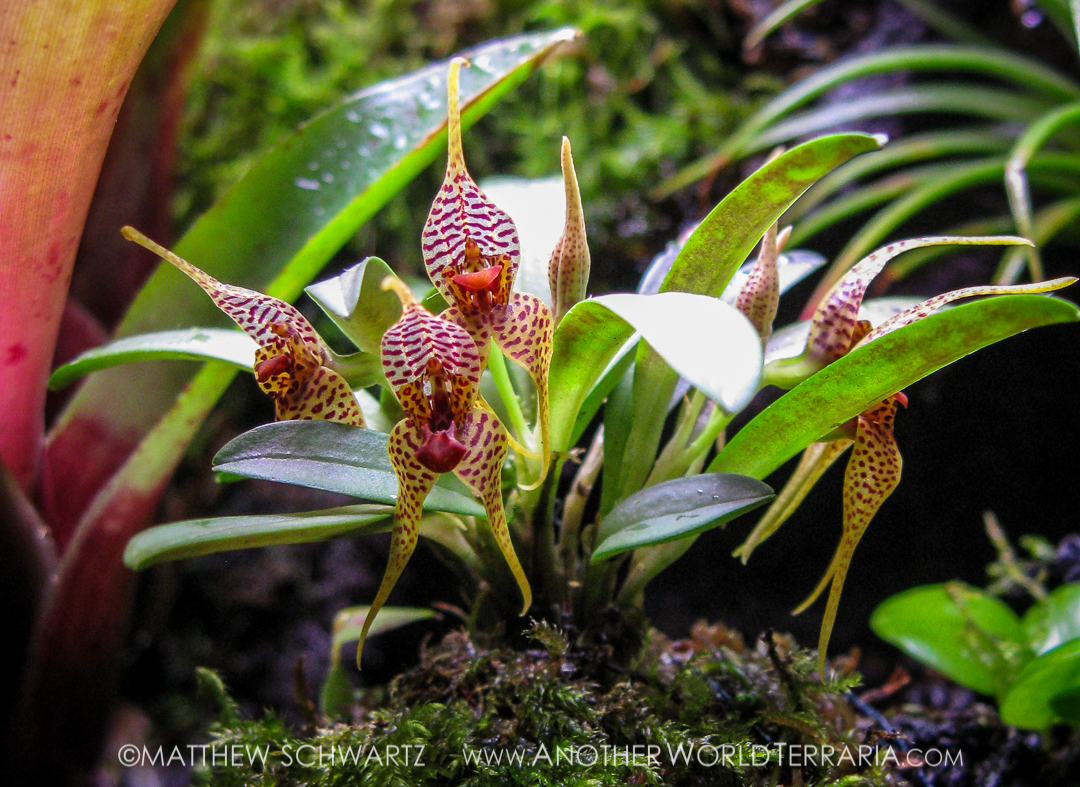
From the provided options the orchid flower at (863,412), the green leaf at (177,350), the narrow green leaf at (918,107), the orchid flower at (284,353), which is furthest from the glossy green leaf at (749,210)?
the narrow green leaf at (918,107)

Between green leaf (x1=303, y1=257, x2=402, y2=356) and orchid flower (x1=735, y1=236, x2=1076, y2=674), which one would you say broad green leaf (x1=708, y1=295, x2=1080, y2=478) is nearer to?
orchid flower (x1=735, y1=236, x2=1076, y2=674)

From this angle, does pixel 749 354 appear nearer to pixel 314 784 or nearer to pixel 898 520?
pixel 314 784

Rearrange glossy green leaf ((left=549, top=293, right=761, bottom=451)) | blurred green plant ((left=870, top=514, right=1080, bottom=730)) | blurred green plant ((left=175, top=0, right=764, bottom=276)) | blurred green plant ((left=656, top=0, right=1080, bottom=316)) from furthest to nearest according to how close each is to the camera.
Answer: blurred green plant ((left=175, top=0, right=764, bottom=276)) < blurred green plant ((left=656, top=0, right=1080, bottom=316)) < blurred green plant ((left=870, top=514, right=1080, bottom=730)) < glossy green leaf ((left=549, top=293, right=761, bottom=451))

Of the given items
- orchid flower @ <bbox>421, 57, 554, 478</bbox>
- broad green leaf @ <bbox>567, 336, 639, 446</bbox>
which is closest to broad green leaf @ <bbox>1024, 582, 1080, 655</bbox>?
broad green leaf @ <bbox>567, 336, 639, 446</bbox>

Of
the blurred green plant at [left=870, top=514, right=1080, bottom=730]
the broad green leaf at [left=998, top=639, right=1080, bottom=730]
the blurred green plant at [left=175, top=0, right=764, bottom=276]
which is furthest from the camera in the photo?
the blurred green plant at [left=175, top=0, right=764, bottom=276]

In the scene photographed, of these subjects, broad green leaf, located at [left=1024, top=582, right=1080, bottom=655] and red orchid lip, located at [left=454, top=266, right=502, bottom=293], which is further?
broad green leaf, located at [left=1024, top=582, right=1080, bottom=655]

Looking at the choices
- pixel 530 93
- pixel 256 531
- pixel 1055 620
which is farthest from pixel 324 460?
pixel 530 93

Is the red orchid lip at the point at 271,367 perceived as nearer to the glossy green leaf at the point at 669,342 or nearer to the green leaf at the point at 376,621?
the glossy green leaf at the point at 669,342
